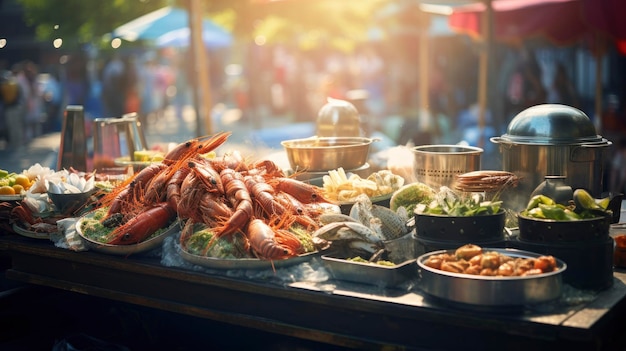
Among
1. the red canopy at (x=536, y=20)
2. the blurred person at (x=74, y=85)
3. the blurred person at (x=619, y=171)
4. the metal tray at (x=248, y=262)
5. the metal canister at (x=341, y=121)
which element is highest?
the red canopy at (x=536, y=20)

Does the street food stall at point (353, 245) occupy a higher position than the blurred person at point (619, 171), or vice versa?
the street food stall at point (353, 245)

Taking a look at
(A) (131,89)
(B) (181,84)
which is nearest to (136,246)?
(A) (131,89)

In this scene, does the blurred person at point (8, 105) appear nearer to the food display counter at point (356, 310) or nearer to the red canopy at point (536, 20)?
the red canopy at point (536, 20)

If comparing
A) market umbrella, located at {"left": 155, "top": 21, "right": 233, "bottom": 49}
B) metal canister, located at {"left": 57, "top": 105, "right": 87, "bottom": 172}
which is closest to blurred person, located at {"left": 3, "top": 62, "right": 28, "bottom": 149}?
market umbrella, located at {"left": 155, "top": 21, "right": 233, "bottom": 49}

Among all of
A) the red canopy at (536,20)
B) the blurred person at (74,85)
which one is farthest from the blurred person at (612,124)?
the blurred person at (74,85)

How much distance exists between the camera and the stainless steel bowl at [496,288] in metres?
2.80

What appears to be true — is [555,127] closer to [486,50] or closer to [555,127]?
[555,127]

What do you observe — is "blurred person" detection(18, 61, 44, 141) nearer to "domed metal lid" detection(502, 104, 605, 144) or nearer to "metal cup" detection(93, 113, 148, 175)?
"metal cup" detection(93, 113, 148, 175)

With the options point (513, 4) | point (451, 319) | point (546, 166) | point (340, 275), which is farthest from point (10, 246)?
point (513, 4)

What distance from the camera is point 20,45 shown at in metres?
30.4

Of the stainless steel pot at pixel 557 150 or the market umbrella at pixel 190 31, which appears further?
the market umbrella at pixel 190 31

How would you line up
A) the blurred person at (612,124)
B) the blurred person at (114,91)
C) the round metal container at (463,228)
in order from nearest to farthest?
the round metal container at (463,228) < the blurred person at (612,124) < the blurred person at (114,91)

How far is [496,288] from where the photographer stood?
2807 millimetres

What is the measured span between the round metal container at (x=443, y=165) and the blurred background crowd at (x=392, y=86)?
203 inches
